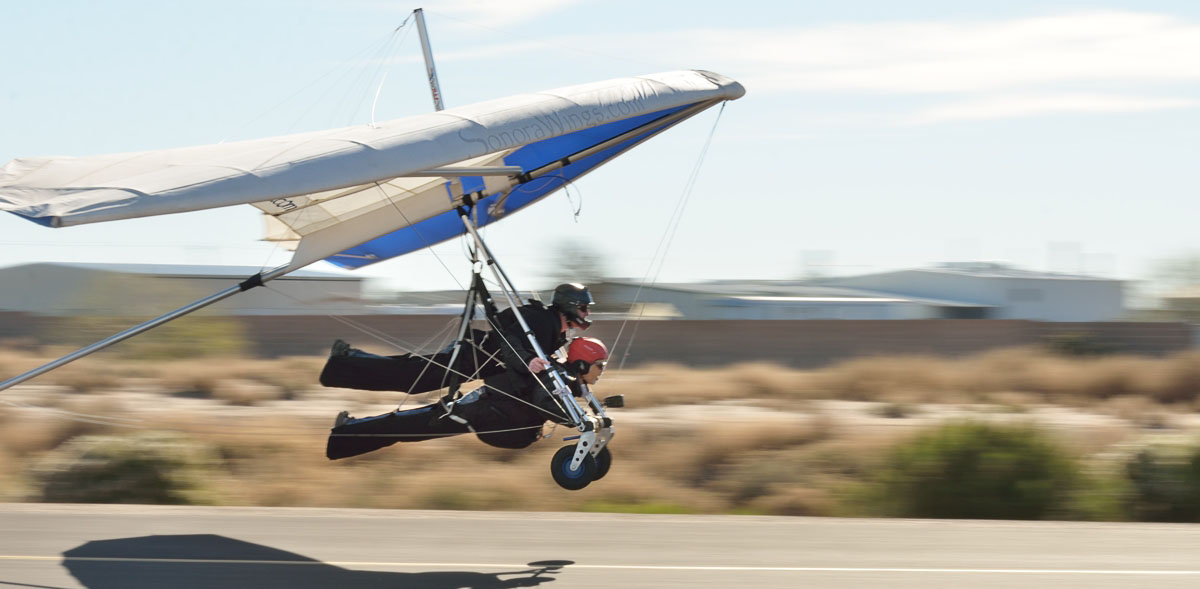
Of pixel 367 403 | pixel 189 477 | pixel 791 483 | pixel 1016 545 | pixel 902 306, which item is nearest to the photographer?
pixel 1016 545

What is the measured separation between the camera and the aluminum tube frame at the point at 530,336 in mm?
10758

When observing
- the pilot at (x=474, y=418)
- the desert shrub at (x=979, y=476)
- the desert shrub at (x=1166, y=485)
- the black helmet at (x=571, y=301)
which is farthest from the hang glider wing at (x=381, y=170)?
the desert shrub at (x=1166, y=485)

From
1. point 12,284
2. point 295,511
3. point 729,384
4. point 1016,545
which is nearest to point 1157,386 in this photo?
point 729,384

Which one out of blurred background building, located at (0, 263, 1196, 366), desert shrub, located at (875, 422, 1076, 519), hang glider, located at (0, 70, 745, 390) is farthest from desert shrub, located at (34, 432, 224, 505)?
blurred background building, located at (0, 263, 1196, 366)

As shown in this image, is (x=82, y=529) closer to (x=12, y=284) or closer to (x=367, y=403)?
(x=367, y=403)

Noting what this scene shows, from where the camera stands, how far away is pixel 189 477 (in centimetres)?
1662

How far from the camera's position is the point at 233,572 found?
9.81 m

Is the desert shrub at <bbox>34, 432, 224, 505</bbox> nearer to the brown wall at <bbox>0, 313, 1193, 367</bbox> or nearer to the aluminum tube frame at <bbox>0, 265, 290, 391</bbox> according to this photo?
the aluminum tube frame at <bbox>0, 265, 290, 391</bbox>

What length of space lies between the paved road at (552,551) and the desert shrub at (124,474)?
2.46m

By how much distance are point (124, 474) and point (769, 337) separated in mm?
28763

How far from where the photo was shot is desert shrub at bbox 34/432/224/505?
16047mm

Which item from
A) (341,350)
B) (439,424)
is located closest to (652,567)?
(439,424)

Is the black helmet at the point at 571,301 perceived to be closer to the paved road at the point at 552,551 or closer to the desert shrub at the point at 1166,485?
the paved road at the point at 552,551

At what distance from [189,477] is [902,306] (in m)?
42.3
